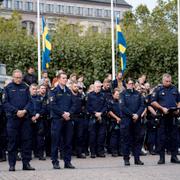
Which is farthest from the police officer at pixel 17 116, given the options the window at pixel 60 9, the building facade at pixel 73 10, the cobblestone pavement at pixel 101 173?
the window at pixel 60 9

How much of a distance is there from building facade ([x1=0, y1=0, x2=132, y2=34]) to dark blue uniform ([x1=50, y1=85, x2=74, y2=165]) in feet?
249

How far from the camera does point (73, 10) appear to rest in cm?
9700

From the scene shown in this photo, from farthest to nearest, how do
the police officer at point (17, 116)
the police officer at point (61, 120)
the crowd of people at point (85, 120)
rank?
the police officer at point (61, 120) < the crowd of people at point (85, 120) < the police officer at point (17, 116)

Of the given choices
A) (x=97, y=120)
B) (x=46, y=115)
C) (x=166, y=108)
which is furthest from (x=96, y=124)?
(x=166, y=108)

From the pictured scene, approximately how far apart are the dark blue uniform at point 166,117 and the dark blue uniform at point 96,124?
3110mm

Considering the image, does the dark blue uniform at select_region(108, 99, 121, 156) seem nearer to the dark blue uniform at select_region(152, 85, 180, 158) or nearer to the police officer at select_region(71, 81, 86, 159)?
the police officer at select_region(71, 81, 86, 159)

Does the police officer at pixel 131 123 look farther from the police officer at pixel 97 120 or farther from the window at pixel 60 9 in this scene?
the window at pixel 60 9

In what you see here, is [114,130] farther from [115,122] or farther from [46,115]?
[46,115]

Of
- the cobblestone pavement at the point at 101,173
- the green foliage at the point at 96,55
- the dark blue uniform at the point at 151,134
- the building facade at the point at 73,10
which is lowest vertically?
the cobblestone pavement at the point at 101,173

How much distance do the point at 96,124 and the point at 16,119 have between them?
5.25 m

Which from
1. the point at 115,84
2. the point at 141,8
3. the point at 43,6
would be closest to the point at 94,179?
the point at 115,84

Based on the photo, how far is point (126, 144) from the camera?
15.3m

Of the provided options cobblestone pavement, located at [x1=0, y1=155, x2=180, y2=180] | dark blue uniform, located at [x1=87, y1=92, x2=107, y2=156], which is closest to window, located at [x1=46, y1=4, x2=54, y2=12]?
dark blue uniform, located at [x1=87, y1=92, x2=107, y2=156]

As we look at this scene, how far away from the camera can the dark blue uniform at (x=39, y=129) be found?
1778 cm
